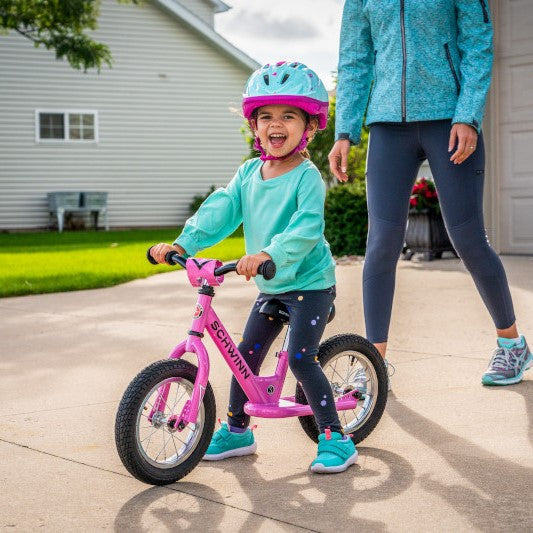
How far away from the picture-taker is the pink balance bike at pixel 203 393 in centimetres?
344

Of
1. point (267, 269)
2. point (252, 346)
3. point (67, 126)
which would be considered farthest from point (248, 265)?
point (67, 126)

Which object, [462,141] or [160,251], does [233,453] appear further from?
[462,141]

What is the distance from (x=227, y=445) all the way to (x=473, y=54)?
2025 millimetres

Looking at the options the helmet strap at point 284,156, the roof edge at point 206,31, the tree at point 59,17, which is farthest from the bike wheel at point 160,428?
the roof edge at point 206,31

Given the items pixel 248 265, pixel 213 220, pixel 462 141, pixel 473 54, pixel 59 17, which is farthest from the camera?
pixel 59 17

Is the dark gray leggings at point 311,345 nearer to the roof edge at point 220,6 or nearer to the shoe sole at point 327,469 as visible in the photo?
the shoe sole at point 327,469

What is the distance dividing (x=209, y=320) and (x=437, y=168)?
5.19 feet

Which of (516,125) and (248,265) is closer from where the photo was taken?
(248,265)

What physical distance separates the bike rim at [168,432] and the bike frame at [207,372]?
45mm

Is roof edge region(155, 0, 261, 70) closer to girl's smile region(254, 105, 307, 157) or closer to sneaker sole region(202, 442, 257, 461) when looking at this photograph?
girl's smile region(254, 105, 307, 157)

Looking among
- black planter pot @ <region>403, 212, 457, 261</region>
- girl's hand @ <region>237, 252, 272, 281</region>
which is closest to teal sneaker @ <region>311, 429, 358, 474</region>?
girl's hand @ <region>237, 252, 272, 281</region>

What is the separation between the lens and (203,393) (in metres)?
3.60

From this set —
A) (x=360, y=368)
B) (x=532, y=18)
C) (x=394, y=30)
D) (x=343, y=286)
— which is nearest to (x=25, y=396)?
(x=360, y=368)

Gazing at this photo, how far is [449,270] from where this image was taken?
1024 cm
